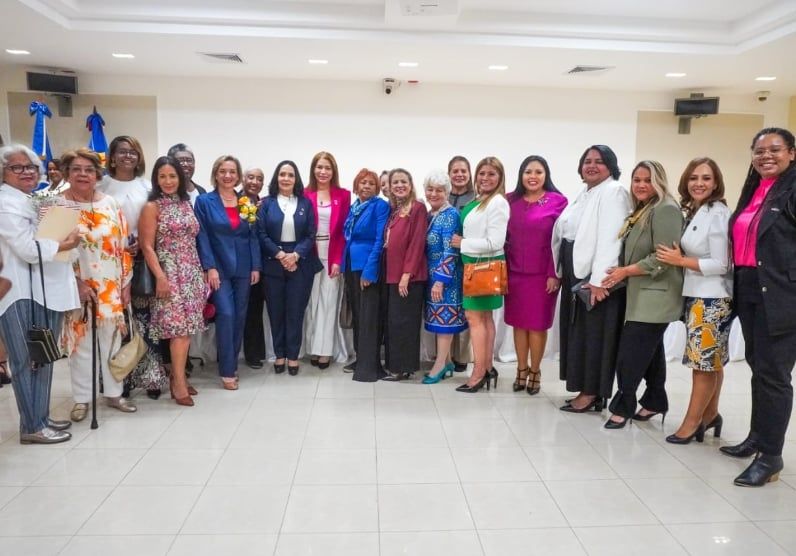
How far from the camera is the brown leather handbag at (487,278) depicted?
3.61 meters

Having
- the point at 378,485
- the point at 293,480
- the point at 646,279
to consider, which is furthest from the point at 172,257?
the point at 646,279

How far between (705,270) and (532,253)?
105 centimetres

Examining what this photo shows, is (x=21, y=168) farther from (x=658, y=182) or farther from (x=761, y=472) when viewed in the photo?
(x=761, y=472)

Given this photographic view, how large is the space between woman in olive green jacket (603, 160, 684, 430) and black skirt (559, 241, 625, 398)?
113 millimetres

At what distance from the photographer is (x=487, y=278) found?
3609 millimetres

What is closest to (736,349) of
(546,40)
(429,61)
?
(546,40)

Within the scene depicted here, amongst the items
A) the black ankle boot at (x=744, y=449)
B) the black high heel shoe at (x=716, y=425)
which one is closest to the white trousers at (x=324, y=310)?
the black high heel shoe at (x=716, y=425)

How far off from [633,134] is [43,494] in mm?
7043

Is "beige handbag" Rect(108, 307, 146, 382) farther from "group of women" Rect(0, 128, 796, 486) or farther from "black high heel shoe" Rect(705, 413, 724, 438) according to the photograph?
"black high heel shoe" Rect(705, 413, 724, 438)

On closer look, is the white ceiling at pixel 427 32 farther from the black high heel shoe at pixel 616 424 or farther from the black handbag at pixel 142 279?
the black high heel shoe at pixel 616 424

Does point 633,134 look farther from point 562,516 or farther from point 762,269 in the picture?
point 562,516

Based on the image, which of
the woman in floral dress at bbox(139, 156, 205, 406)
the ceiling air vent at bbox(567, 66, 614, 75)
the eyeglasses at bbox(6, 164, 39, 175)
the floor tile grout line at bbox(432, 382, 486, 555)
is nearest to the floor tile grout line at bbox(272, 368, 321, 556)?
the floor tile grout line at bbox(432, 382, 486, 555)

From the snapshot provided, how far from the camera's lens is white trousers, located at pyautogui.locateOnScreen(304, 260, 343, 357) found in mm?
4359

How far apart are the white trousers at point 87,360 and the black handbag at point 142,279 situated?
241 millimetres
